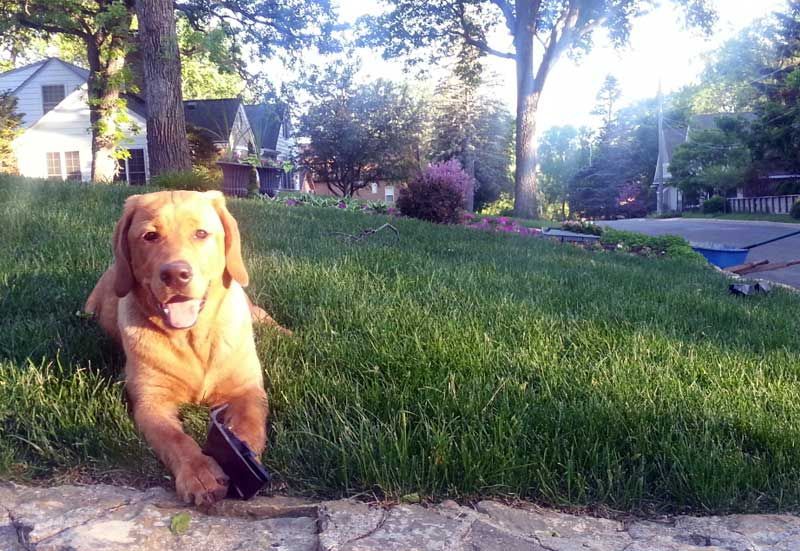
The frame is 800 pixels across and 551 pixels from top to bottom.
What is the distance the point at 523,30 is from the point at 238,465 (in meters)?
20.2

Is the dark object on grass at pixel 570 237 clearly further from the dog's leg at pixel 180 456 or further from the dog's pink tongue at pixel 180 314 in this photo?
the dog's leg at pixel 180 456

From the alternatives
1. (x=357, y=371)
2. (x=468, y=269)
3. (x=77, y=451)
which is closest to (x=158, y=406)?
(x=77, y=451)

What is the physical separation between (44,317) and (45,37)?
66.9ft

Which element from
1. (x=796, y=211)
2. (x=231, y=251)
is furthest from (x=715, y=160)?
(x=231, y=251)

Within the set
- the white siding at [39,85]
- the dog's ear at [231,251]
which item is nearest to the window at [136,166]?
the white siding at [39,85]

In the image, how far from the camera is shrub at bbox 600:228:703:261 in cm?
944

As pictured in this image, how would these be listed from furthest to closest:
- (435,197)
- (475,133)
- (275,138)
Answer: (475,133) → (275,138) → (435,197)

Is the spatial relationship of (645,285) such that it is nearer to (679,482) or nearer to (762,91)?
(679,482)

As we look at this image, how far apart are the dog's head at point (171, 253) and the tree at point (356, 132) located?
1332 inches

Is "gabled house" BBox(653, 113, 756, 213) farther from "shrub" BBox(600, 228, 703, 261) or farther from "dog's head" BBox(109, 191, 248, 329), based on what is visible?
"dog's head" BBox(109, 191, 248, 329)

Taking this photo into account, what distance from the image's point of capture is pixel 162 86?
33.6 feet

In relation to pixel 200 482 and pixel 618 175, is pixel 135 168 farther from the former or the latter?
pixel 618 175

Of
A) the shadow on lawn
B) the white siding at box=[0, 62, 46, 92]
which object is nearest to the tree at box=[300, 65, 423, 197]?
the white siding at box=[0, 62, 46, 92]

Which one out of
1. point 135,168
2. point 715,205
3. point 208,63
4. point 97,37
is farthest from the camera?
point 715,205
